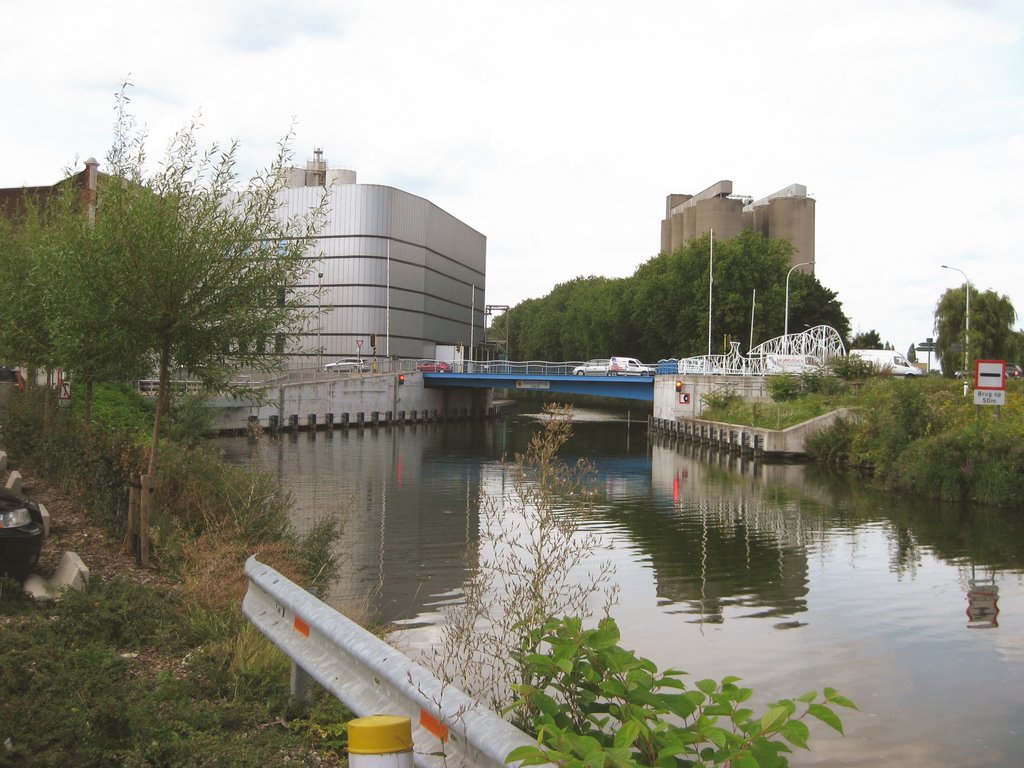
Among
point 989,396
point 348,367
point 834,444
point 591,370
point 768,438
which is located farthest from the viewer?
point 348,367

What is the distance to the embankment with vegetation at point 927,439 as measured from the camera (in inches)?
997

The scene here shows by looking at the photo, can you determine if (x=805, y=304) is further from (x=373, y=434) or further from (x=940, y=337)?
(x=373, y=434)

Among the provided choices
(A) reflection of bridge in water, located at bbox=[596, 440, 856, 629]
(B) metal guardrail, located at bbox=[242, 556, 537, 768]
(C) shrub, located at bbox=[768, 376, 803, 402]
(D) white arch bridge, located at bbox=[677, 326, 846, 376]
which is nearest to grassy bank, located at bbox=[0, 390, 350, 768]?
(B) metal guardrail, located at bbox=[242, 556, 537, 768]

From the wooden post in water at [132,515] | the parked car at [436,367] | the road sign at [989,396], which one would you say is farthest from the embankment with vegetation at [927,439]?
the parked car at [436,367]

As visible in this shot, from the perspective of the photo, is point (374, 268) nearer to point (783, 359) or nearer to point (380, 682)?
point (783, 359)

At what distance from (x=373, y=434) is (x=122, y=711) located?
52846mm

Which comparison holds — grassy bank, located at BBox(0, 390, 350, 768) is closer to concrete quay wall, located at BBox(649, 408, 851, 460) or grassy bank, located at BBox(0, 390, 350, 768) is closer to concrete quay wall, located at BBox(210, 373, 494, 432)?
concrete quay wall, located at BBox(649, 408, 851, 460)

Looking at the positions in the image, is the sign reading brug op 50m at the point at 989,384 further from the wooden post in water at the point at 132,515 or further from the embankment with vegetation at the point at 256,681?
the wooden post in water at the point at 132,515

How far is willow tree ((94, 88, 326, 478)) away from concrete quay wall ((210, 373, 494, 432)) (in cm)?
3447

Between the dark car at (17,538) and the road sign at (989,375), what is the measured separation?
2424cm

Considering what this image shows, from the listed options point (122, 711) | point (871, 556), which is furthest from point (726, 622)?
point (122, 711)

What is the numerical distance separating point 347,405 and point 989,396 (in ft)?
144

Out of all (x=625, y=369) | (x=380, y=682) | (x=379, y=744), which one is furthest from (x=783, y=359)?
(x=379, y=744)

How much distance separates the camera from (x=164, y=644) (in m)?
7.51
